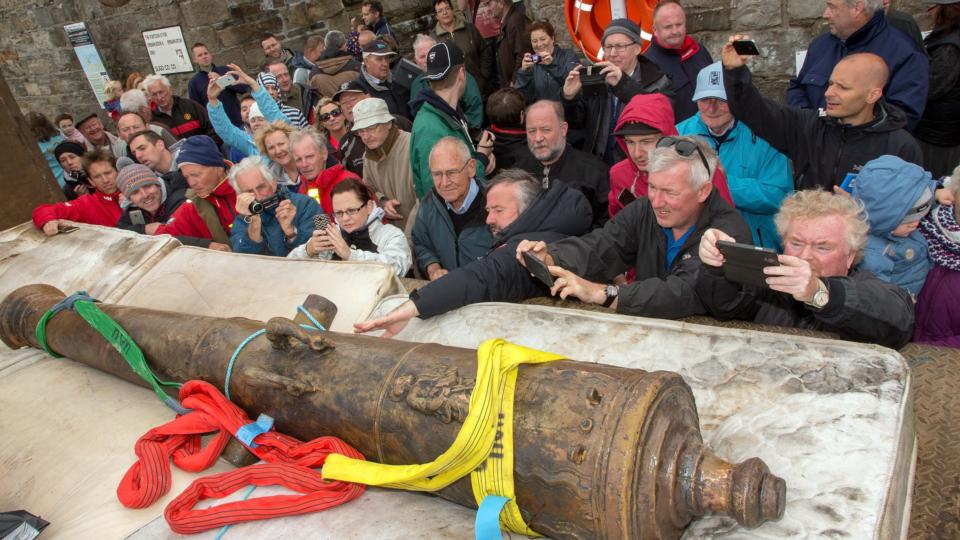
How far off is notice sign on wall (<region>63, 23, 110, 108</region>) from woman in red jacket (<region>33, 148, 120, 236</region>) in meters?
5.29

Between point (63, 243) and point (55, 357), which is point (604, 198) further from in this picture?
point (63, 243)

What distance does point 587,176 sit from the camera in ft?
12.6

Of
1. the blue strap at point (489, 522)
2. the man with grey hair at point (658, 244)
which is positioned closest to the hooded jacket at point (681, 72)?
the man with grey hair at point (658, 244)

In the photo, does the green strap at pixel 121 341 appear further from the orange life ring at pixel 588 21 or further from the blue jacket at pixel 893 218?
the orange life ring at pixel 588 21

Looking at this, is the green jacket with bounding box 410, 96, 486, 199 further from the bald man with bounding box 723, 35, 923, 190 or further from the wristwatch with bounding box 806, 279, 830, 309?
the wristwatch with bounding box 806, 279, 830, 309

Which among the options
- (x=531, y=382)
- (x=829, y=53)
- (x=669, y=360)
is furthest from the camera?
(x=829, y=53)

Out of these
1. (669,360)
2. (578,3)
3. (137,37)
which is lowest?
(669,360)

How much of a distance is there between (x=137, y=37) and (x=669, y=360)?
9.69 m

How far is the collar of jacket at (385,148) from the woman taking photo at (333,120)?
2.72 feet

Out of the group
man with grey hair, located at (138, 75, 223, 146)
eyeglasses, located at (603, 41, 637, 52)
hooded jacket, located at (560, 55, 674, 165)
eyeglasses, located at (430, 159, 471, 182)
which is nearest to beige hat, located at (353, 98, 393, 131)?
eyeglasses, located at (430, 159, 471, 182)

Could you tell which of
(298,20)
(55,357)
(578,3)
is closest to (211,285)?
(55,357)

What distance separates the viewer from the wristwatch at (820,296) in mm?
1929

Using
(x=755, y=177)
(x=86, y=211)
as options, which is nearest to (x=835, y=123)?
(x=755, y=177)

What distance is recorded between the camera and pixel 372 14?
7312mm
